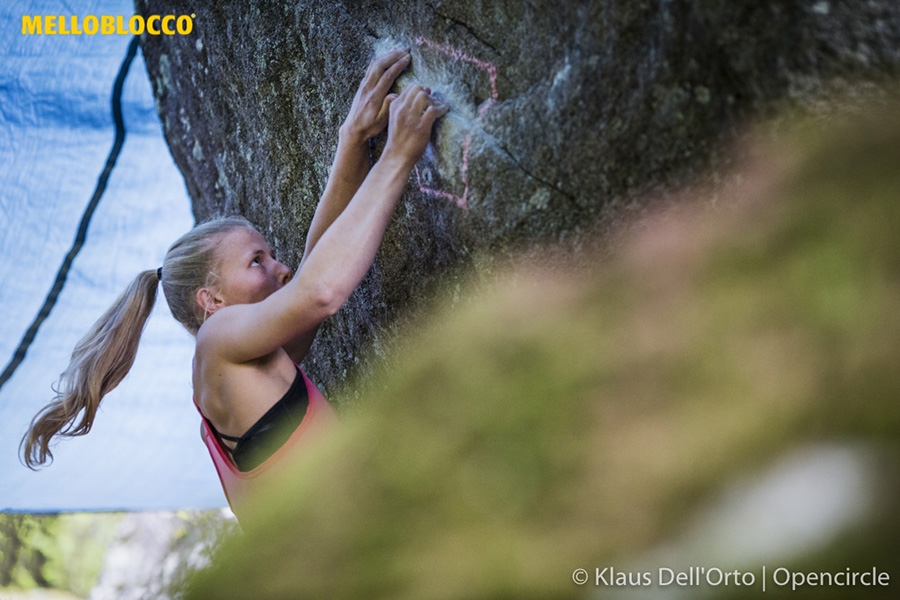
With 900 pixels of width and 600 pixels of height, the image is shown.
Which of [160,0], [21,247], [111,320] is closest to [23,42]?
[160,0]

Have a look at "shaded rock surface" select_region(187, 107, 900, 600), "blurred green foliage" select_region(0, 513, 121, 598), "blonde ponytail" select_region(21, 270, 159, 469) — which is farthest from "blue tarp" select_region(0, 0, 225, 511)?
"shaded rock surface" select_region(187, 107, 900, 600)

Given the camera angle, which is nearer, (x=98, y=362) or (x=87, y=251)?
(x=98, y=362)

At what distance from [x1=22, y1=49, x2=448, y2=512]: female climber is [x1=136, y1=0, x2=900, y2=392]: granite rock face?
0.19 ft

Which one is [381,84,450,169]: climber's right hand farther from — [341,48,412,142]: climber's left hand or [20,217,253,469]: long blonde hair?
[20,217,253,469]: long blonde hair

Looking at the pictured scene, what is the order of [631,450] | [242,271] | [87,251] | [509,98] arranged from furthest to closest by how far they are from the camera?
[87,251] → [242,271] → [509,98] → [631,450]

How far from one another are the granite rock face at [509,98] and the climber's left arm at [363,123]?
0.03 meters

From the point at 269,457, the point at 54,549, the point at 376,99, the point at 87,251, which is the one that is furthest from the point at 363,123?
the point at 87,251

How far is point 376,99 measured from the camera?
1191mm

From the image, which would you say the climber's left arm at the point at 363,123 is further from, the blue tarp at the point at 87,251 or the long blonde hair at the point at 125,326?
the blue tarp at the point at 87,251

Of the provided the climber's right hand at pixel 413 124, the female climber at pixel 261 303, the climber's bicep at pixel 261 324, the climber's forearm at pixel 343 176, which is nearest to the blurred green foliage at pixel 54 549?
the female climber at pixel 261 303

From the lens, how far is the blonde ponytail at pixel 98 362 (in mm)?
1377

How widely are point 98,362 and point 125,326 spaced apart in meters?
0.08

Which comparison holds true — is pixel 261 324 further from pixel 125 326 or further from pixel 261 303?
pixel 125 326

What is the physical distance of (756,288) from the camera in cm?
26
